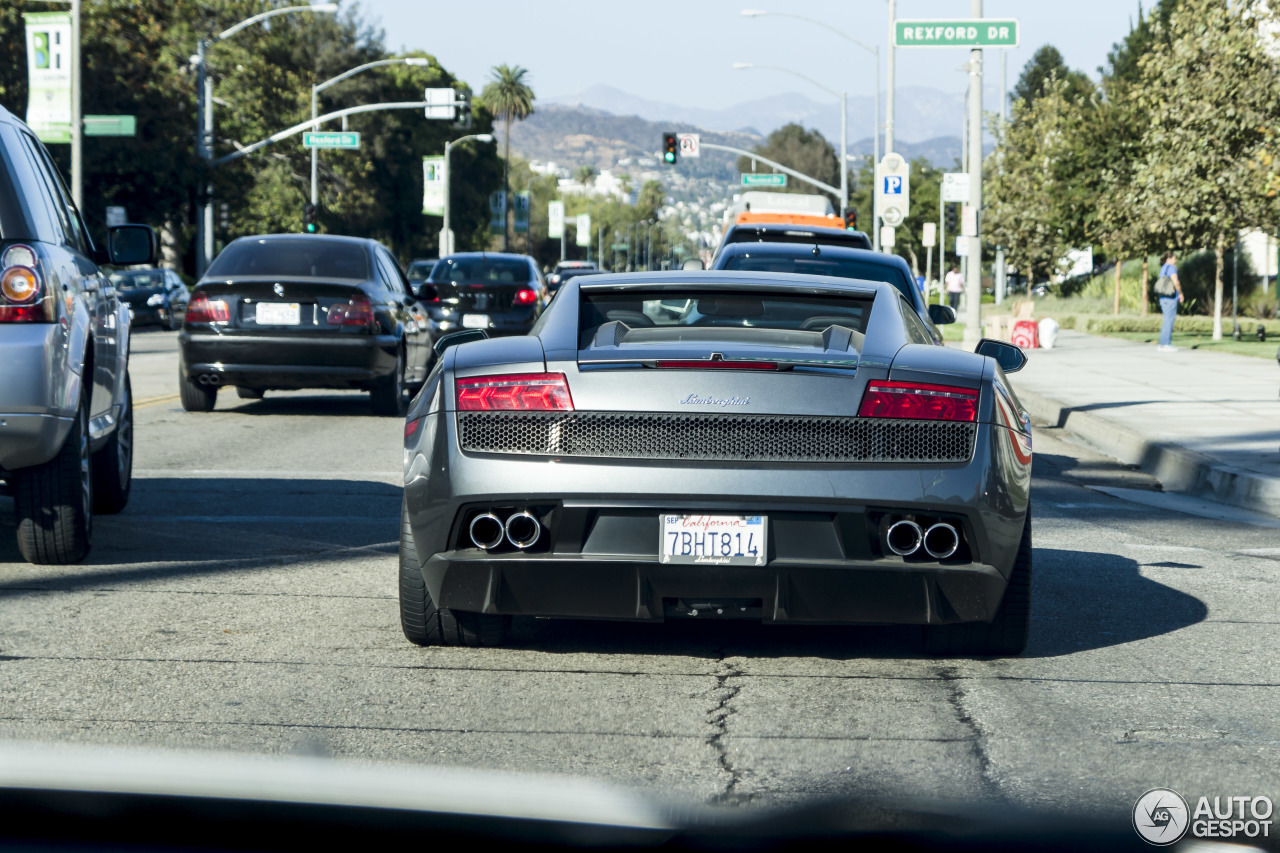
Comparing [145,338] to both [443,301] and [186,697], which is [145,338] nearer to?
[443,301]

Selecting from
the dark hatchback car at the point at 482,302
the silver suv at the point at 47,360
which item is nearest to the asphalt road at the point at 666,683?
the silver suv at the point at 47,360

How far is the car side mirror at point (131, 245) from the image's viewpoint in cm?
876

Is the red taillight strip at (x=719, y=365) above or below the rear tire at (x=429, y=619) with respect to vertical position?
above

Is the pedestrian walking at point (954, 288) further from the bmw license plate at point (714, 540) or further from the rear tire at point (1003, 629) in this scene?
the bmw license plate at point (714, 540)

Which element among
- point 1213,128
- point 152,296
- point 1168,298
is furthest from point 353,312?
point 152,296

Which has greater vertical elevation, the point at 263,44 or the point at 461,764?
the point at 263,44

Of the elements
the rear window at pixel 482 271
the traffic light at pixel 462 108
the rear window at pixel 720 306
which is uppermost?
the traffic light at pixel 462 108

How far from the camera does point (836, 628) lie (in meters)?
6.20

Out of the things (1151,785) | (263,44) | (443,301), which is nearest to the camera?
(1151,785)

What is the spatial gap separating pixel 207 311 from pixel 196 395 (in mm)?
1168

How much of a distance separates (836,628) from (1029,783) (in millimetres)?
2108

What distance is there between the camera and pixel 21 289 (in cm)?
657

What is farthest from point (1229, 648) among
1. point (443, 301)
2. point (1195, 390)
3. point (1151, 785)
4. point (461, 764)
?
point (443, 301)

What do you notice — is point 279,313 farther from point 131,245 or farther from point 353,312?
point 131,245
